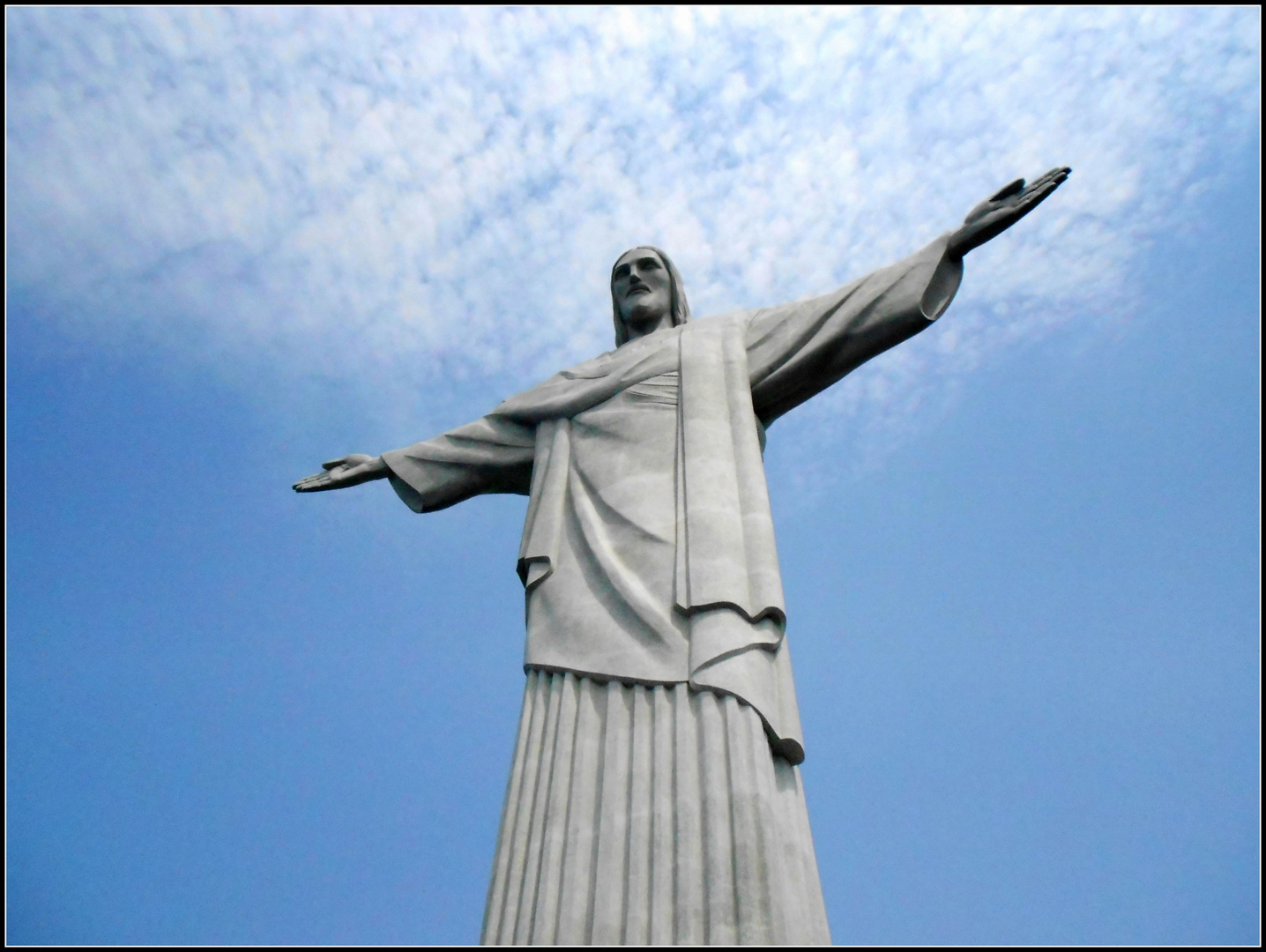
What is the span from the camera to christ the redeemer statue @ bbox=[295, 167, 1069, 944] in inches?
251

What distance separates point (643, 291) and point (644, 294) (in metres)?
0.04

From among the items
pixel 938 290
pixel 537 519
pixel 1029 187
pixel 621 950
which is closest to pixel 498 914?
pixel 621 950

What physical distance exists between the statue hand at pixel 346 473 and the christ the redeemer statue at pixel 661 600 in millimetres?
15

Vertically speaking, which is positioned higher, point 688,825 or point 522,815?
point 522,815

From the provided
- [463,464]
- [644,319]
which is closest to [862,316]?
[644,319]

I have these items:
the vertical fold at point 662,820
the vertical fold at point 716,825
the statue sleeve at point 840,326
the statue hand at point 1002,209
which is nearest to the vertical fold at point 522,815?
the vertical fold at point 662,820

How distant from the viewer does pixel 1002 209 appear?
8.61 metres

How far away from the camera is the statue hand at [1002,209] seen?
8531 mm

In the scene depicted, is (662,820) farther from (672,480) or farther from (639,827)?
(672,480)

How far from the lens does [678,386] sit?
9.17 meters

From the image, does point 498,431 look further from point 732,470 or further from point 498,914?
point 498,914

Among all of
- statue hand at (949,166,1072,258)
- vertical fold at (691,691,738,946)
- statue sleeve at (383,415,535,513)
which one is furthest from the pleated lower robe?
statue hand at (949,166,1072,258)

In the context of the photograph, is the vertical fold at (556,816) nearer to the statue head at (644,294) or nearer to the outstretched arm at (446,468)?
the outstretched arm at (446,468)

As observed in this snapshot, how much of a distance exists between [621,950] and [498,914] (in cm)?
89
